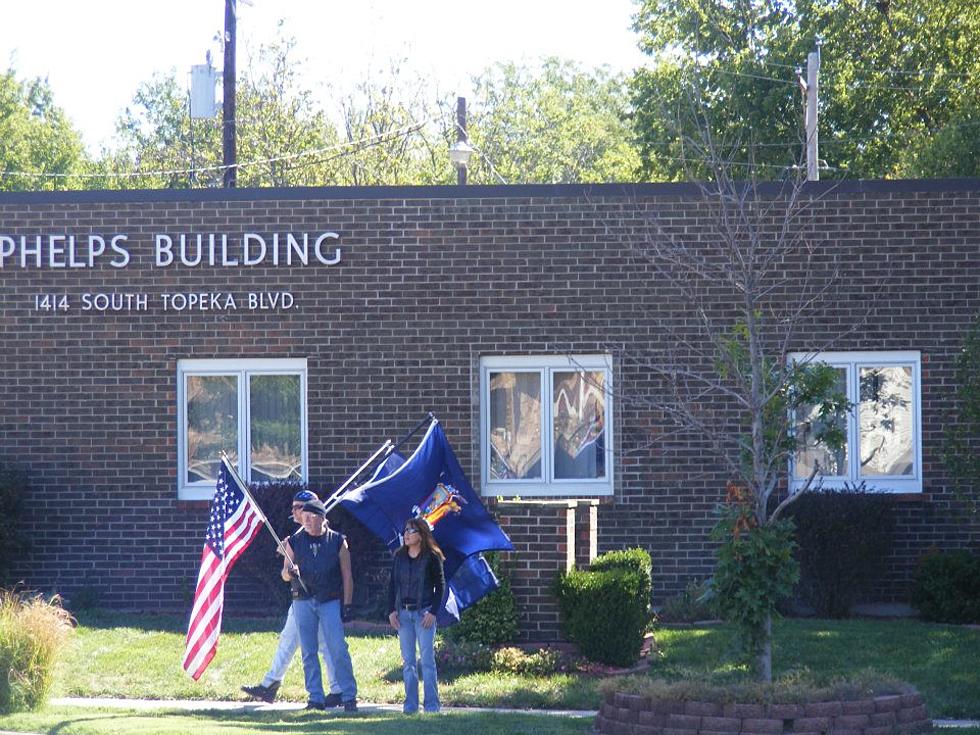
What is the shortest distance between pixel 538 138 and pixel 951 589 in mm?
40693

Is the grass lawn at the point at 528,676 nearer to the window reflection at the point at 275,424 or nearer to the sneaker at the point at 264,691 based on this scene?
the sneaker at the point at 264,691

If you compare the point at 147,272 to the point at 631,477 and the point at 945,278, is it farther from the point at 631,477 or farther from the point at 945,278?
the point at 945,278

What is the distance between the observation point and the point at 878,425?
16453 mm

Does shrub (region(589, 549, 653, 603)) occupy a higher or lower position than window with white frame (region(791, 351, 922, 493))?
lower

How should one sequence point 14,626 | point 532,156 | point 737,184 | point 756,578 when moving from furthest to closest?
point 532,156
point 737,184
point 14,626
point 756,578

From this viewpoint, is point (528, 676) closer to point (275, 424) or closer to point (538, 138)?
point (275, 424)

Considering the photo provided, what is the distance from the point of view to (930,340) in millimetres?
16250

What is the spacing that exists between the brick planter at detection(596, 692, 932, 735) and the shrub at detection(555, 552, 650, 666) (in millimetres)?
2680

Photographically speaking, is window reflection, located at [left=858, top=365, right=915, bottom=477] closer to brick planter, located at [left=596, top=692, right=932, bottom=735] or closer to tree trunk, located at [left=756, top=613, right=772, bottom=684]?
tree trunk, located at [left=756, top=613, right=772, bottom=684]

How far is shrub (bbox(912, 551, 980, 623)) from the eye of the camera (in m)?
15.0

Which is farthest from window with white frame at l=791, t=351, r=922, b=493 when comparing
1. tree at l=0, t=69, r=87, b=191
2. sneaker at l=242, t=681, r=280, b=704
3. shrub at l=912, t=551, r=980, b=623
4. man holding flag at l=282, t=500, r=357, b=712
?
tree at l=0, t=69, r=87, b=191

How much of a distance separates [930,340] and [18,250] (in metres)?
10.3

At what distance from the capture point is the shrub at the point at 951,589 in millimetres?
14992

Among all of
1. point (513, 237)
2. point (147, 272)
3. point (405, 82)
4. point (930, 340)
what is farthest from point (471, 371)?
point (405, 82)
